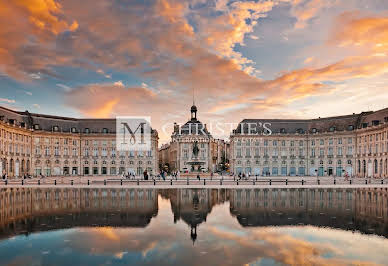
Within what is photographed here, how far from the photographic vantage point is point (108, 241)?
1497 centimetres

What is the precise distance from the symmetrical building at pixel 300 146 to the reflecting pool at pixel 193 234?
71.7 meters

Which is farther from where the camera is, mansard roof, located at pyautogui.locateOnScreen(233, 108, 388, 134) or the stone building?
mansard roof, located at pyautogui.locateOnScreen(233, 108, 388, 134)

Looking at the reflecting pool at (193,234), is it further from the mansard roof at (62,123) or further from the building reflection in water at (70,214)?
the mansard roof at (62,123)

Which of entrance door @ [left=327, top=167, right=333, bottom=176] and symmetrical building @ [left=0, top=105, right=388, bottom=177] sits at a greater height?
symmetrical building @ [left=0, top=105, right=388, bottom=177]

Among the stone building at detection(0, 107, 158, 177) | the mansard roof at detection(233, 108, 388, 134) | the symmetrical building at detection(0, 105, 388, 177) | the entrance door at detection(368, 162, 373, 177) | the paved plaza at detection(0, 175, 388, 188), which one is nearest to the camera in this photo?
the paved plaza at detection(0, 175, 388, 188)

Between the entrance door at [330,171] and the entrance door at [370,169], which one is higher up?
the entrance door at [370,169]

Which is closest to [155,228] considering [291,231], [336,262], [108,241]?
[108,241]

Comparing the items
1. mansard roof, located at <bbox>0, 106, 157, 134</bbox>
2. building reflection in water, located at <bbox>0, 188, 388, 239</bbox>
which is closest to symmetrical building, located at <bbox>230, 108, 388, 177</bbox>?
mansard roof, located at <bbox>0, 106, 157, 134</bbox>

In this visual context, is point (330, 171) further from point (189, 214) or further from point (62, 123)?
point (62, 123)

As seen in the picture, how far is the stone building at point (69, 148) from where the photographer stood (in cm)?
8469

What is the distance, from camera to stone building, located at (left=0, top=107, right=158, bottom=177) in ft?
278

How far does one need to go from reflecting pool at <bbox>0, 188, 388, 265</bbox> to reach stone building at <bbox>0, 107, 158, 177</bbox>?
6686cm

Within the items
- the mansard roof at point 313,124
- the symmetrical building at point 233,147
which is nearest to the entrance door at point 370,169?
the symmetrical building at point 233,147

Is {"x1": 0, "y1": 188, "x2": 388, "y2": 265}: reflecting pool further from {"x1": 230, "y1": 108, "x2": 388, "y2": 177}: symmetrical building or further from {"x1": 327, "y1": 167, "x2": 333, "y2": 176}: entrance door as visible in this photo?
{"x1": 327, "y1": 167, "x2": 333, "y2": 176}: entrance door
